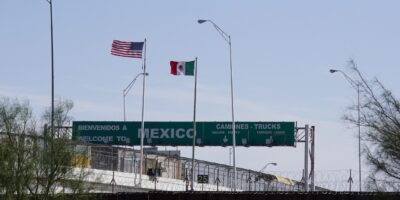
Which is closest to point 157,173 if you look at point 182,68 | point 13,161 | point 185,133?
point 185,133

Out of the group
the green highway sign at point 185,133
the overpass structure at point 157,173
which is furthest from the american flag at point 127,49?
the green highway sign at point 185,133

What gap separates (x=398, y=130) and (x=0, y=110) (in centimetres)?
1997

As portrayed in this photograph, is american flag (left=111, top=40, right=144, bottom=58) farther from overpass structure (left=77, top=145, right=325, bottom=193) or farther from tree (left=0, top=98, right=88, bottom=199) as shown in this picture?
tree (left=0, top=98, right=88, bottom=199)

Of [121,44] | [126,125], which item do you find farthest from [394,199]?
[126,125]

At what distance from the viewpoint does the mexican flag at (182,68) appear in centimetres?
7531

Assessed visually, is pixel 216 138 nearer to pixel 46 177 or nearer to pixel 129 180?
pixel 129 180

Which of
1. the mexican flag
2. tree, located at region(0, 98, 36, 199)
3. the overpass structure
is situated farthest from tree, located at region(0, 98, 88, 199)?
the mexican flag

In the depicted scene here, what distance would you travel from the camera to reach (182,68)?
7562 centimetres

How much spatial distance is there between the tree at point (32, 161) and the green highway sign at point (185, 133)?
119ft

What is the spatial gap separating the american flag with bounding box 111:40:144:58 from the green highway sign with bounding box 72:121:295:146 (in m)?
12.2

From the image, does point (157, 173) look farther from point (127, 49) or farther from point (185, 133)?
point (127, 49)

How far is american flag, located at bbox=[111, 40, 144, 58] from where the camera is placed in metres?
70.2

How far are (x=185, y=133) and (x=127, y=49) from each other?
14.6 meters

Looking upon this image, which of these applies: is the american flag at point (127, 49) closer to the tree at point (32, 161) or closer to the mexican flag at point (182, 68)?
the mexican flag at point (182, 68)
